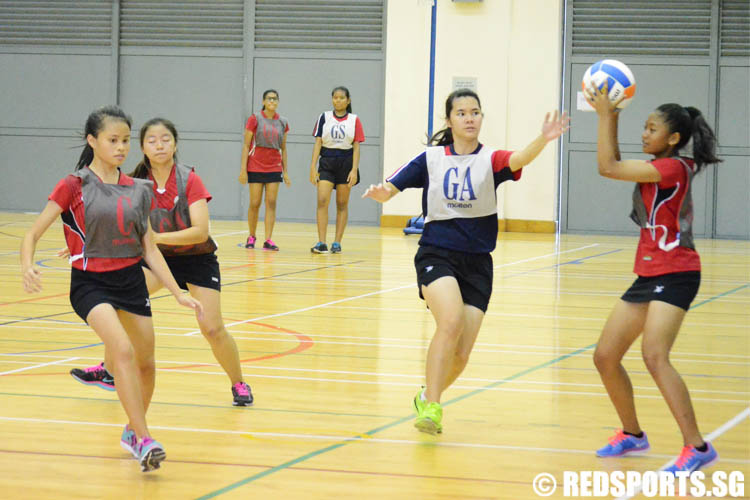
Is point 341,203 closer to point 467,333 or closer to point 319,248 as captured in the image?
point 319,248

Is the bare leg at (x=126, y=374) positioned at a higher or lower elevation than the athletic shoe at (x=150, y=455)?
higher

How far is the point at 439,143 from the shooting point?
16.0 ft

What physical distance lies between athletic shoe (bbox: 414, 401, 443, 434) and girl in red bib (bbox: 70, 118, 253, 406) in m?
0.94

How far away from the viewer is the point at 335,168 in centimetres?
1256

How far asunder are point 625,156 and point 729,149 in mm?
1678

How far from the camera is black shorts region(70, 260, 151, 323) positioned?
387 centimetres

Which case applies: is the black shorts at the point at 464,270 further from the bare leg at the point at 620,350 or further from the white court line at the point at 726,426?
the white court line at the point at 726,426

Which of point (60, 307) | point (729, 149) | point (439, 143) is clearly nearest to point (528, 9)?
point (729, 149)

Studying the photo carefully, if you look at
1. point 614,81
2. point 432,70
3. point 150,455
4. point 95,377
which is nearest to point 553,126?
point 614,81

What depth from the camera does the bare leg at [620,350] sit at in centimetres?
396

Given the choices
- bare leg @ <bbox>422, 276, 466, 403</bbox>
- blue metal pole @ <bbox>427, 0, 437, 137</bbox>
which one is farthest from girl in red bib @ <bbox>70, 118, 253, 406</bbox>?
blue metal pole @ <bbox>427, 0, 437, 137</bbox>

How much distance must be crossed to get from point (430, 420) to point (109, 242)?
4.75 feet

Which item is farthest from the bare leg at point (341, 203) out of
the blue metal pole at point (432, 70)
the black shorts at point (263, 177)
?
the blue metal pole at point (432, 70)

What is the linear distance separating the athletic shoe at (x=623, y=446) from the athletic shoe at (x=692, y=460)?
24 cm
